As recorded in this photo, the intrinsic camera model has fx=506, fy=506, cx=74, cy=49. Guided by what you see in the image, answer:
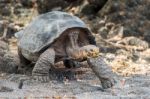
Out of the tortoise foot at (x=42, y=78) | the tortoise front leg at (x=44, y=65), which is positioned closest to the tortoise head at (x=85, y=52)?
the tortoise front leg at (x=44, y=65)

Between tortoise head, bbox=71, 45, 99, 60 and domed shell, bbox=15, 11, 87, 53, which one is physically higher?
domed shell, bbox=15, 11, 87, 53

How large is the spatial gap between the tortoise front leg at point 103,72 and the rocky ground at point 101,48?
92 mm

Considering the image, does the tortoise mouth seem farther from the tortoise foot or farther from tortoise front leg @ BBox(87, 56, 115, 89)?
the tortoise foot

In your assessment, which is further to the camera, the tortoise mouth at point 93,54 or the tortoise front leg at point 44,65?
the tortoise front leg at point 44,65

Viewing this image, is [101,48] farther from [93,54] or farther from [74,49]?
[93,54]

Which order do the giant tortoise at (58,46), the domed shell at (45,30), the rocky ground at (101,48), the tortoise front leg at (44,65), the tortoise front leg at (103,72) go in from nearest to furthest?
the rocky ground at (101,48), the tortoise front leg at (103,72), the giant tortoise at (58,46), the tortoise front leg at (44,65), the domed shell at (45,30)

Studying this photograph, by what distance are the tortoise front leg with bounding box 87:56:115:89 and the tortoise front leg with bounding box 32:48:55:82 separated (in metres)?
0.51

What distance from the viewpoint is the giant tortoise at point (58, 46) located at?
6.12m

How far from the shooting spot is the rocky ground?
18.8 ft

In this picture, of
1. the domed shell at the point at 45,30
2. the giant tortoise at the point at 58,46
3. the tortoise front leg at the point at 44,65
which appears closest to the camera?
the giant tortoise at the point at 58,46

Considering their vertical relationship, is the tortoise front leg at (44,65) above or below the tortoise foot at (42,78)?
above

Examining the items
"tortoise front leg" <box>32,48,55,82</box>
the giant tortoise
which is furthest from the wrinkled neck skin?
"tortoise front leg" <box>32,48,55,82</box>

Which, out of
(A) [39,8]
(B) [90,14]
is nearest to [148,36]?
(B) [90,14]

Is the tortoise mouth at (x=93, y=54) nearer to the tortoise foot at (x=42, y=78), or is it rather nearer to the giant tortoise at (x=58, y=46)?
the giant tortoise at (x=58, y=46)
